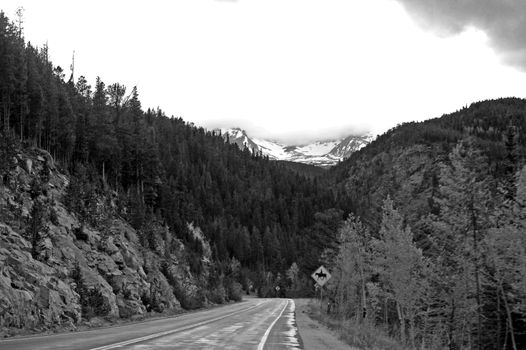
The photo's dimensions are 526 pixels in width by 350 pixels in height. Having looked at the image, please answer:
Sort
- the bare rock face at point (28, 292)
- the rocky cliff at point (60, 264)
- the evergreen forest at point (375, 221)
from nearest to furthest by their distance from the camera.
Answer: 1. the bare rock face at point (28, 292)
2. the rocky cliff at point (60, 264)
3. the evergreen forest at point (375, 221)

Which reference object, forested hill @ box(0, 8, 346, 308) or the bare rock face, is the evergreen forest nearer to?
forested hill @ box(0, 8, 346, 308)

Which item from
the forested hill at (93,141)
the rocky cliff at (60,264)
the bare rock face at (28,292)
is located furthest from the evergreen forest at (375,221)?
the bare rock face at (28,292)

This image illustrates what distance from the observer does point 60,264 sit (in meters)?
29.7

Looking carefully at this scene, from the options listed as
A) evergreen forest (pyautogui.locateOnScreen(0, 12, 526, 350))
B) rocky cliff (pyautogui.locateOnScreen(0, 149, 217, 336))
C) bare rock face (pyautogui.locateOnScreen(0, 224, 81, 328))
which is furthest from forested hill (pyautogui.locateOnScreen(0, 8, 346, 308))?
bare rock face (pyautogui.locateOnScreen(0, 224, 81, 328))

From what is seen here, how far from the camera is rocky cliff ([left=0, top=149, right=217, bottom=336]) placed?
22.8 meters

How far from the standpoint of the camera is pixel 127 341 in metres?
16.2

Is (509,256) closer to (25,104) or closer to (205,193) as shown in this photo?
(25,104)

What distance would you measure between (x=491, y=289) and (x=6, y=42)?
168 ft

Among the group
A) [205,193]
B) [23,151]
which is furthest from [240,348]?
[205,193]

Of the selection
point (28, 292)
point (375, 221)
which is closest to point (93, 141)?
point (375, 221)

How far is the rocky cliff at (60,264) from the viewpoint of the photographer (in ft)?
74.9

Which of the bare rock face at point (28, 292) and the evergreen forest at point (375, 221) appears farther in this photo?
the evergreen forest at point (375, 221)

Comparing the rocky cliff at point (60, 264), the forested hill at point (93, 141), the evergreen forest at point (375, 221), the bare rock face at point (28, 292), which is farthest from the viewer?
the forested hill at point (93, 141)

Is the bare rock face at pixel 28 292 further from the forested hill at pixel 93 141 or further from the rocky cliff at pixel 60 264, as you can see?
the forested hill at pixel 93 141
